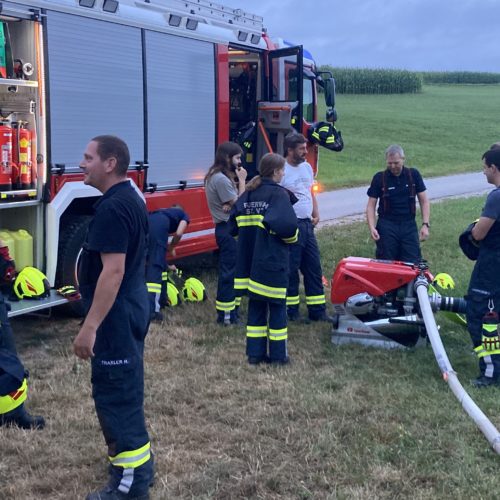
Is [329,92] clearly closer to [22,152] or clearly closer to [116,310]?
[22,152]

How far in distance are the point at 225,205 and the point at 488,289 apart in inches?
108

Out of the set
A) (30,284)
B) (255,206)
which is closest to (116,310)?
(255,206)

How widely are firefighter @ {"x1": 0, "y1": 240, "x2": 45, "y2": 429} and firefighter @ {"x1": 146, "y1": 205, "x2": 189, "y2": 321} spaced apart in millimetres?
2326

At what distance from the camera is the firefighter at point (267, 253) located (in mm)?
5613

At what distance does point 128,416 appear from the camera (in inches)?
139

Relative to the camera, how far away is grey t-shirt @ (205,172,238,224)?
22.9 ft

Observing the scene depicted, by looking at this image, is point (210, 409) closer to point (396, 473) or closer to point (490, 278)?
point (396, 473)

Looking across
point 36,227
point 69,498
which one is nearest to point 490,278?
point 69,498

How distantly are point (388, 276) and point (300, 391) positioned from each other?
1.45 meters

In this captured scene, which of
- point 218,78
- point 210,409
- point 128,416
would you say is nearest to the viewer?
point 128,416

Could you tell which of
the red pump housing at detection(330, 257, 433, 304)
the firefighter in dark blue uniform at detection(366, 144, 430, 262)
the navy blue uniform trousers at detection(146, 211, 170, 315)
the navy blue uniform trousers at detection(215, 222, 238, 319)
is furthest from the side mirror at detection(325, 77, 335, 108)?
the red pump housing at detection(330, 257, 433, 304)

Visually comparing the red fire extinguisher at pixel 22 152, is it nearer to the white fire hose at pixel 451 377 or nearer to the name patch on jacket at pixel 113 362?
the name patch on jacket at pixel 113 362

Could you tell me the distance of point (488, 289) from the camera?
525 cm

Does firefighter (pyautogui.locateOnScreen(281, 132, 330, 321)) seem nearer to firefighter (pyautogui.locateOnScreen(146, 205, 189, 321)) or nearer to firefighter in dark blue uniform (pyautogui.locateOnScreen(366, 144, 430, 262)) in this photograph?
firefighter in dark blue uniform (pyautogui.locateOnScreen(366, 144, 430, 262))
